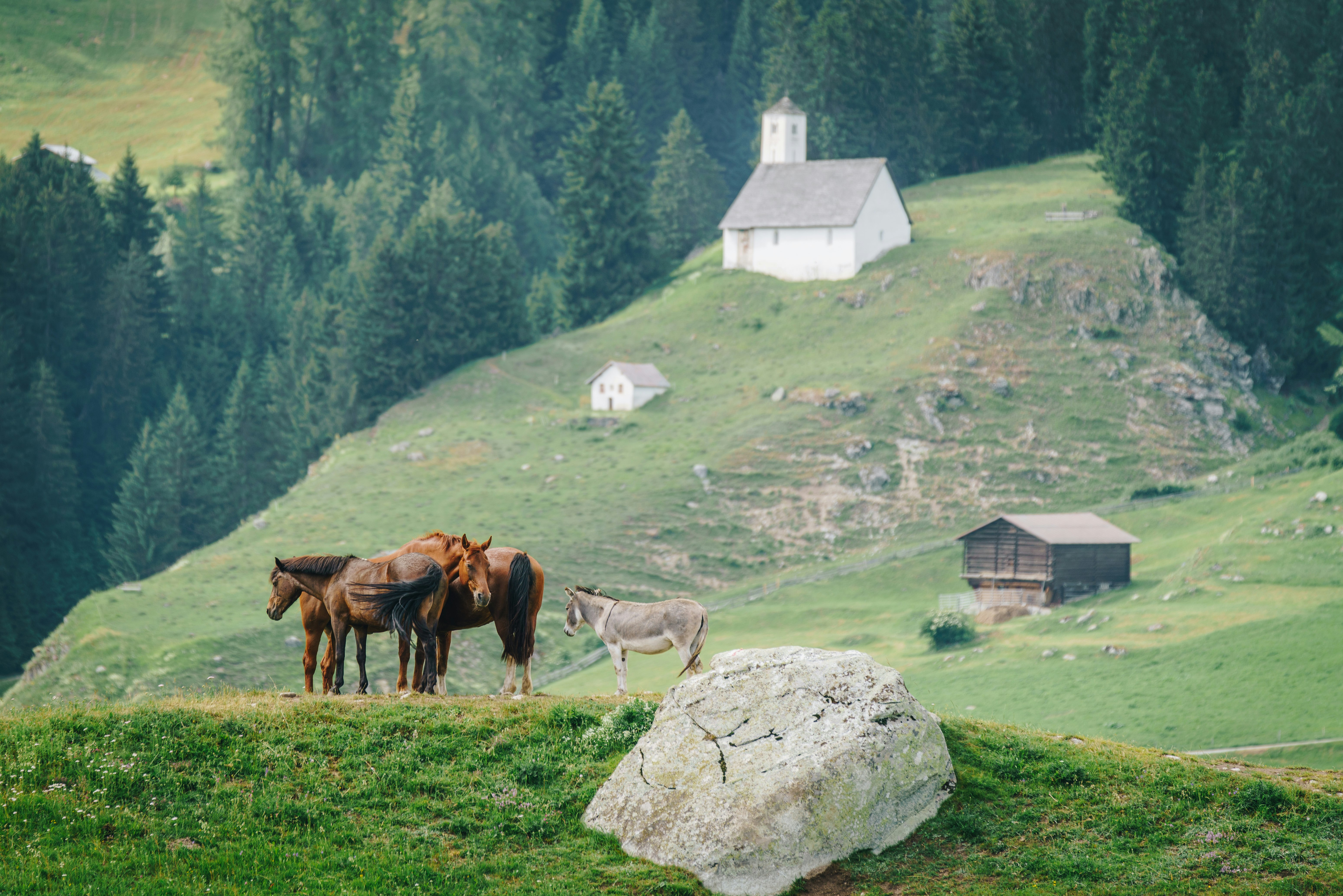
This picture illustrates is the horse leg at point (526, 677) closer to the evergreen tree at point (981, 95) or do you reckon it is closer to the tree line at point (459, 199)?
the tree line at point (459, 199)

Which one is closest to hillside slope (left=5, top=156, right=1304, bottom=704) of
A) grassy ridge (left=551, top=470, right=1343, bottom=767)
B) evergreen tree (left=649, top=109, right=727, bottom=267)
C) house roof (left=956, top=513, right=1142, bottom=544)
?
grassy ridge (left=551, top=470, right=1343, bottom=767)

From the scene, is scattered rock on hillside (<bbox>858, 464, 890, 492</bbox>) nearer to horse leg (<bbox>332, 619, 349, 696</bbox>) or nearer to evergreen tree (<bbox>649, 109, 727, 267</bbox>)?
evergreen tree (<bbox>649, 109, 727, 267</bbox>)

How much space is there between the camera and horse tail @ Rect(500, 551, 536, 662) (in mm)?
21578

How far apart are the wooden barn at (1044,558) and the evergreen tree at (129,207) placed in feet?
277

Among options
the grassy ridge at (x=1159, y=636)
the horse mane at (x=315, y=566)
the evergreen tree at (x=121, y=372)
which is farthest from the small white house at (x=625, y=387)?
the horse mane at (x=315, y=566)

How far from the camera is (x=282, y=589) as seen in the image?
70.6ft

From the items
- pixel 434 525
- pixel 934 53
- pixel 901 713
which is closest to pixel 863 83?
pixel 934 53

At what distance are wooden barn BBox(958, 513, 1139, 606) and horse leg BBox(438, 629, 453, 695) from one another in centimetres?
4881

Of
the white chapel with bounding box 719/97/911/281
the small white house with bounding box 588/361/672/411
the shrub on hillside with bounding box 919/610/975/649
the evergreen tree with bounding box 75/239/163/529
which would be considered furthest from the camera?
the evergreen tree with bounding box 75/239/163/529

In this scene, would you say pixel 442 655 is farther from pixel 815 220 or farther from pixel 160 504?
pixel 815 220

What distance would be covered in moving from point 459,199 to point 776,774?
126m

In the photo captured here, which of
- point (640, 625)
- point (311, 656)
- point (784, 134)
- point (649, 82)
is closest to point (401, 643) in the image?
point (311, 656)

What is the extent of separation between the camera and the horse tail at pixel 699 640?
22.1 m

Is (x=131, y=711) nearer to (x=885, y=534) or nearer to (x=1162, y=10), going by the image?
(x=885, y=534)
